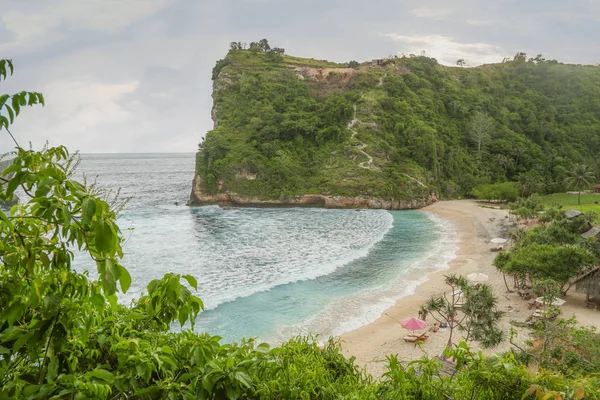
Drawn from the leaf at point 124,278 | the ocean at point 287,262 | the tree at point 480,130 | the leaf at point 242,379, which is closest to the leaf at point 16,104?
the leaf at point 124,278

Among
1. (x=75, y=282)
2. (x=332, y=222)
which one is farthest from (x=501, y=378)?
(x=332, y=222)

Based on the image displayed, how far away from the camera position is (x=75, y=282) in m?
2.13

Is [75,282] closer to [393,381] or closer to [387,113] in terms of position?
[393,381]

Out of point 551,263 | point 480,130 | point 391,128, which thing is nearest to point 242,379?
point 551,263

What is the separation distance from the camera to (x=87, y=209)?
161cm

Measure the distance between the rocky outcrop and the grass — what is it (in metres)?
15.5

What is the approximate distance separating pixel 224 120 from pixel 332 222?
32.8m

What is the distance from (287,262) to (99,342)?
27453 millimetres

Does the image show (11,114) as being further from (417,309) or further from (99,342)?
(417,309)

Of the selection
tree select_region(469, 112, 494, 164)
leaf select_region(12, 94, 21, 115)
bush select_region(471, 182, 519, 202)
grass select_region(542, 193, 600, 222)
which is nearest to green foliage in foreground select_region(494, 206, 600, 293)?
leaf select_region(12, 94, 21, 115)

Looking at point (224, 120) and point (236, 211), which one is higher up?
point (224, 120)

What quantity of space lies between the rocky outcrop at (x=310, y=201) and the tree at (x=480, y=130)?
59.6 feet

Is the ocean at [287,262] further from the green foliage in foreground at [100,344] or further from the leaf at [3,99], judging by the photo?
the leaf at [3,99]

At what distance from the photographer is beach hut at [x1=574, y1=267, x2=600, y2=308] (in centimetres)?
1900
